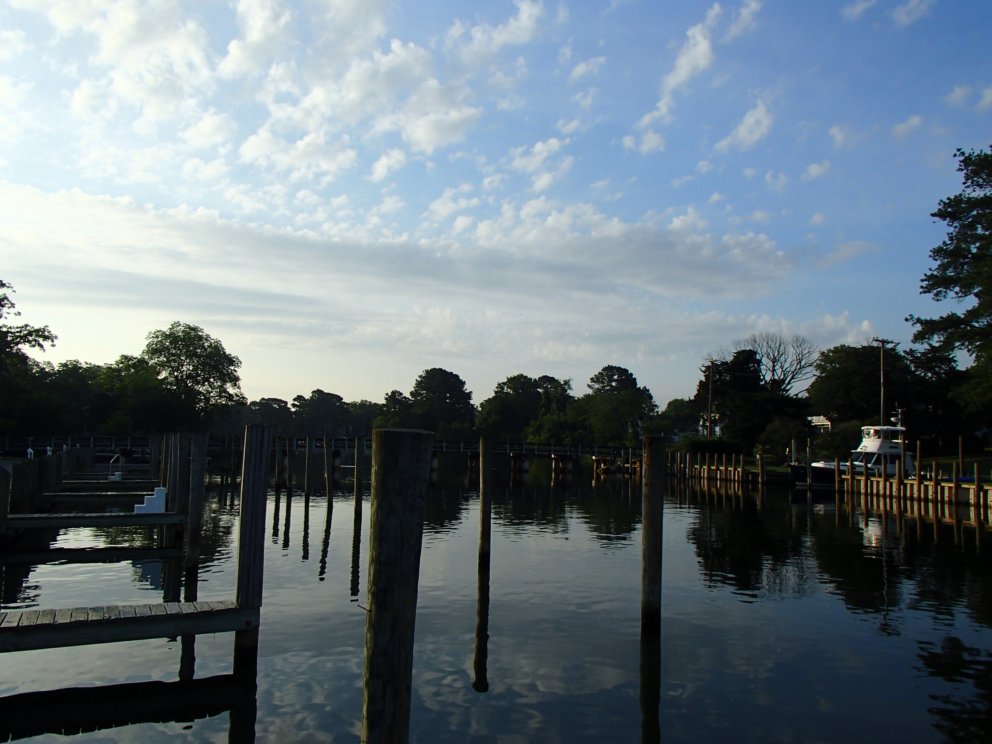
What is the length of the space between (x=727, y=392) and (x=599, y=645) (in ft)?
245

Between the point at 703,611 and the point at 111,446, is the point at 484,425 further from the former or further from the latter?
the point at 703,611

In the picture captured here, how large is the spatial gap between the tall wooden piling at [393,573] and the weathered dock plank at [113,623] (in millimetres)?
5289

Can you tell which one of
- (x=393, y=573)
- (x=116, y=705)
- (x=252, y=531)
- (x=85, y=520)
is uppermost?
(x=393, y=573)

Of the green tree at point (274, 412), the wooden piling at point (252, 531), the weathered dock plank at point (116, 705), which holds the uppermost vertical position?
the green tree at point (274, 412)

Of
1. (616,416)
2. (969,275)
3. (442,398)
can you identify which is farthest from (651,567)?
(442,398)

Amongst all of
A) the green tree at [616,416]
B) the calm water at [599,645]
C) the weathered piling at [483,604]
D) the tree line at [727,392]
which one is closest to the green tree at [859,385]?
the tree line at [727,392]

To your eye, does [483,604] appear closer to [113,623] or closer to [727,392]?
[113,623]

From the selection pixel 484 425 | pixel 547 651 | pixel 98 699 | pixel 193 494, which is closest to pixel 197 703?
pixel 98 699

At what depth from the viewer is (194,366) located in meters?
89.8

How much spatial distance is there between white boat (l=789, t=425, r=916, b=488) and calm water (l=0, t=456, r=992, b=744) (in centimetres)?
2330

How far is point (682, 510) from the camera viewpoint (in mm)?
39188

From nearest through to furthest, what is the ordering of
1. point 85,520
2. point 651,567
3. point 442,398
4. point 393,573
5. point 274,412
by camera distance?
point 393,573 → point 651,567 → point 85,520 → point 442,398 → point 274,412

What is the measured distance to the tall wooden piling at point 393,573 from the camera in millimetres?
5445

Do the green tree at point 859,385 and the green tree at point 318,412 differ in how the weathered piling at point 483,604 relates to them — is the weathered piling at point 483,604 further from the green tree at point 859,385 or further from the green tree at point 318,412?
the green tree at point 318,412
